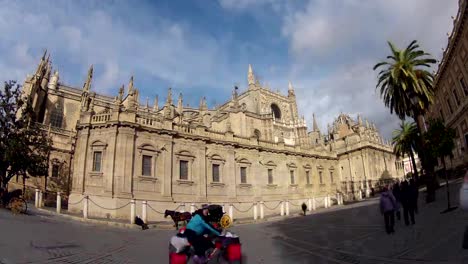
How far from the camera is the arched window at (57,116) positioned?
1362 inches

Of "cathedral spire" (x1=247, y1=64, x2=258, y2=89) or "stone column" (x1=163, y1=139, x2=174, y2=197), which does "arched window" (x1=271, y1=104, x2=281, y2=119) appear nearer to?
"cathedral spire" (x1=247, y1=64, x2=258, y2=89)

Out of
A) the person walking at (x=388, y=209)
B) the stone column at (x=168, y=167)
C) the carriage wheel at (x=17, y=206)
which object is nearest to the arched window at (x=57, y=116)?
→ the stone column at (x=168, y=167)

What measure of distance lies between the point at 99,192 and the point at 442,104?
38.4 meters

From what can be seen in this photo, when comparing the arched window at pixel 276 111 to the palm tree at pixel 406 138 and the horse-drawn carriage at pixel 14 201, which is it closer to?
the palm tree at pixel 406 138

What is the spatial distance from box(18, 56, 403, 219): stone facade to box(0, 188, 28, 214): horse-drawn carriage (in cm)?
349

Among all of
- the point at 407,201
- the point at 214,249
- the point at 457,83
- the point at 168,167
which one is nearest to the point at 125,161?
the point at 168,167

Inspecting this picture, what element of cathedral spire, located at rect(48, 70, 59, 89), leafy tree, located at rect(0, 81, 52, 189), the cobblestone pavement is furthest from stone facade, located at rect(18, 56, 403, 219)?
the cobblestone pavement

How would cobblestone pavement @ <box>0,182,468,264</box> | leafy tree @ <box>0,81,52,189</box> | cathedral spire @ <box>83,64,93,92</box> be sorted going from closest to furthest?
cobblestone pavement @ <box>0,182,468,264</box>, leafy tree @ <box>0,81,52,189</box>, cathedral spire @ <box>83,64,93,92</box>

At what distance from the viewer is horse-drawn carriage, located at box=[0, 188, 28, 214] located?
1467 centimetres

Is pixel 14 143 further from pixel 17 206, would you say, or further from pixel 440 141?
pixel 440 141

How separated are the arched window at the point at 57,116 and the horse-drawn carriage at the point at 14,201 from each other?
57.5ft

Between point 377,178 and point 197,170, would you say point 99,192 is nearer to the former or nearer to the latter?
point 197,170

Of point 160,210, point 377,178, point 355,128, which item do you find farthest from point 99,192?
point 355,128

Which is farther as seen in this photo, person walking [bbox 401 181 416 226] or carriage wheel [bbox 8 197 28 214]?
carriage wheel [bbox 8 197 28 214]
